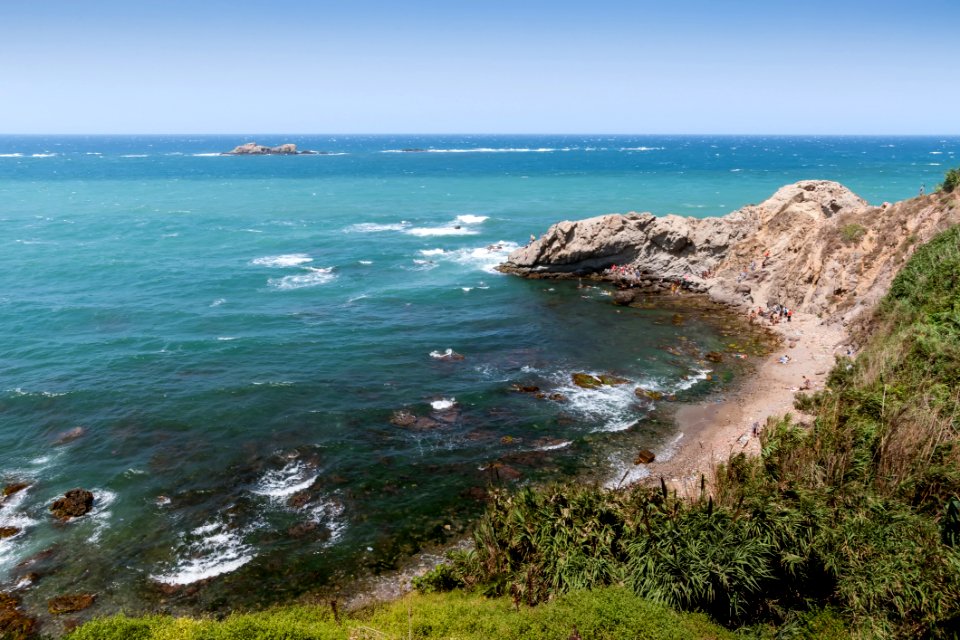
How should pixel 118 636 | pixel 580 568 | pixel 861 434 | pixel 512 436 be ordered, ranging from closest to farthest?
pixel 118 636 < pixel 580 568 < pixel 861 434 < pixel 512 436

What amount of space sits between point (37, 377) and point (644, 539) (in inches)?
1934

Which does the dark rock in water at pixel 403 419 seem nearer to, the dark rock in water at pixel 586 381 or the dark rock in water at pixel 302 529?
the dark rock in water at pixel 302 529

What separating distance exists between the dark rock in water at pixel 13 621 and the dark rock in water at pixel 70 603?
82cm

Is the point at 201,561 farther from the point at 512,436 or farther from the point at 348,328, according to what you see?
the point at 348,328

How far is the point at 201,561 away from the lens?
28.2 meters

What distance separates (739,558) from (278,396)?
34447 mm

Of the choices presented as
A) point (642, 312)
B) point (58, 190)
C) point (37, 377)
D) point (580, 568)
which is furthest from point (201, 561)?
point (58, 190)

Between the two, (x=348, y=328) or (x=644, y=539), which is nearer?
(x=644, y=539)

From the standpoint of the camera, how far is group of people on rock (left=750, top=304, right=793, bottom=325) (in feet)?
189

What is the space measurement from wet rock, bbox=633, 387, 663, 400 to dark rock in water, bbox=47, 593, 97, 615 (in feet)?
118

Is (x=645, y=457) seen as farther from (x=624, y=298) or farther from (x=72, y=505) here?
(x=72, y=505)

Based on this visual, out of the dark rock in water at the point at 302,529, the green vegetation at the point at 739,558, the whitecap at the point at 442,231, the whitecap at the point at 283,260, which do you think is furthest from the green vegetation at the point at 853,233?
the whitecap at the point at 283,260

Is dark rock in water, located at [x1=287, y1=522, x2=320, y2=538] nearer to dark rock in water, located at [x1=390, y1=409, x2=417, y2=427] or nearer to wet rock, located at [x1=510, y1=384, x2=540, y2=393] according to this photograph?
dark rock in water, located at [x1=390, y1=409, x2=417, y2=427]

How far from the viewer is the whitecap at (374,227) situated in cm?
10438
